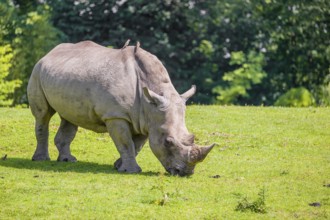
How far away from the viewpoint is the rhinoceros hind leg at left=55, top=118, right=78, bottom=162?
19.2m

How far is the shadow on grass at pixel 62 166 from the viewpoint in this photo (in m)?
17.6

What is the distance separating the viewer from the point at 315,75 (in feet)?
162

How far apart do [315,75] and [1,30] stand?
1817 centimetres

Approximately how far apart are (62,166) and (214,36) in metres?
33.4

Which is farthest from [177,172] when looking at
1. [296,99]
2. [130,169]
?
[296,99]

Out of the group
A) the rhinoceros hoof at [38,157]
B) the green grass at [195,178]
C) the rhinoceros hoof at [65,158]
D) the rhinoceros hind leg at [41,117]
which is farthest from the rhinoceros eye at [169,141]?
the rhinoceros hoof at [38,157]

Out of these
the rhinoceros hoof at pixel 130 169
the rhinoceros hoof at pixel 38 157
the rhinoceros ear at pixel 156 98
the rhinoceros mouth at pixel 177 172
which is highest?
the rhinoceros ear at pixel 156 98

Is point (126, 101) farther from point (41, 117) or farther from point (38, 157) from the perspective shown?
point (38, 157)

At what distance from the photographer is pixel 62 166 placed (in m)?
18.2

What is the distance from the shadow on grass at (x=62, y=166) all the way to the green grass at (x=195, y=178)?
2cm

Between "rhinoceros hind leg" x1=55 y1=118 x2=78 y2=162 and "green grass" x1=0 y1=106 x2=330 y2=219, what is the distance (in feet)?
1.31

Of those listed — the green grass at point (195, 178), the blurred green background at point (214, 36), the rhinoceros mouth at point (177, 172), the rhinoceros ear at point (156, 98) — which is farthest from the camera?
the blurred green background at point (214, 36)

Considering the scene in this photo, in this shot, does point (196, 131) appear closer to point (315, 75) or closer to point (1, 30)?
point (1, 30)

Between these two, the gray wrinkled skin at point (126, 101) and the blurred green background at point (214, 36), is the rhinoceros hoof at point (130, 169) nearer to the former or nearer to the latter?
the gray wrinkled skin at point (126, 101)
